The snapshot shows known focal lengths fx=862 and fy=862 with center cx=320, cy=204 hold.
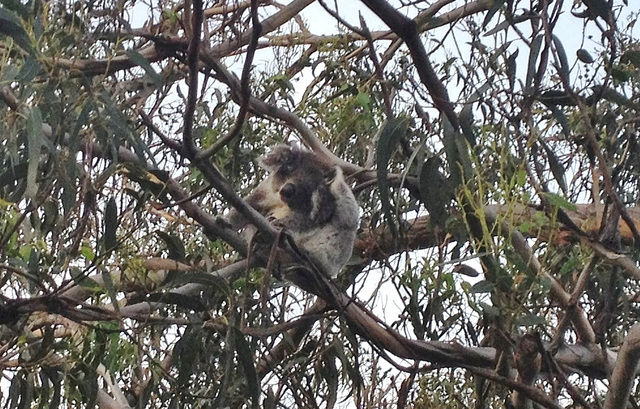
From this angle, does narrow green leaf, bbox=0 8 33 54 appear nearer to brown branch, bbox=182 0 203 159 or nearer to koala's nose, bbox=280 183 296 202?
brown branch, bbox=182 0 203 159

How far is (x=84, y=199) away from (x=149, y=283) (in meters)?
0.36

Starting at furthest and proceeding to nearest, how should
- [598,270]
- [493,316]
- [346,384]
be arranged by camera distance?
[346,384] → [598,270] → [493,316]

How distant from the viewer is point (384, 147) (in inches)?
72.6

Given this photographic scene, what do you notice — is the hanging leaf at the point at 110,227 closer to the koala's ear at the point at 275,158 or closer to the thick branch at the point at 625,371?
the thick branch at the point at 625,371

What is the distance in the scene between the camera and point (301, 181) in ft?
10.2

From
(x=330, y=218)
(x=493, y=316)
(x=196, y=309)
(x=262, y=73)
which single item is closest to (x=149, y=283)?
(x=196, y=309)

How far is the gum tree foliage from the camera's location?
1713mm

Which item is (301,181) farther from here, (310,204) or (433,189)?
(433,189)

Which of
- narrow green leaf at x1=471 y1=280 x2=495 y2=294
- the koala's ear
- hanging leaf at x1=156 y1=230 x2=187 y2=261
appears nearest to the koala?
the koala's ear

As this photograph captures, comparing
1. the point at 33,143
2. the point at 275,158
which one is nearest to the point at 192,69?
the point at 33,143

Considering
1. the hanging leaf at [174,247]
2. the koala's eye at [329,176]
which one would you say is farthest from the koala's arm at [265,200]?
the hanging leaf at [174,247]

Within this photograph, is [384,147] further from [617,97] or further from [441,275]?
[617,97]

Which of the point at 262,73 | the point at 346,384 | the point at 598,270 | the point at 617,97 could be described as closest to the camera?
the point at 617,97

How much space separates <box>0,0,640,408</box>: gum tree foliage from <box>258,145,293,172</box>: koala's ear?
1.5 inches
